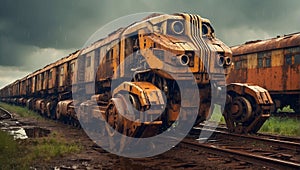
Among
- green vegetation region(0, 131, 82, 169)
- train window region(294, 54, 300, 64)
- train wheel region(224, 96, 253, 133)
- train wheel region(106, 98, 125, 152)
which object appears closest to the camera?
green vegetation region(0, 131, 82, 169)

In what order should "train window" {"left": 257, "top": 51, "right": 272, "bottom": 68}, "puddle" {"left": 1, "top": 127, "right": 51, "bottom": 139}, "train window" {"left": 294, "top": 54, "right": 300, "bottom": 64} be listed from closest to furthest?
"puddle" {"left": 1, "top": 127, "right": 51, "bottom": 139} → "train window" {"left": 294, "top": 54, "right": 300, "bottom": 64} → "train window" {"left": 257, "top": 51, "right": 272, "bottom": 68}

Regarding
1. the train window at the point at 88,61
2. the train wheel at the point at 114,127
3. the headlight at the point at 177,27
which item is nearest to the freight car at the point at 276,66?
the headlight at the point at 177,27

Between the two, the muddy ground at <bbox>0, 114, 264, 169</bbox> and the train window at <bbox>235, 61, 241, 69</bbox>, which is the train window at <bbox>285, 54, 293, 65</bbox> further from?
the muddy ground at <bbox>0, 114, 264, 169</bbox>

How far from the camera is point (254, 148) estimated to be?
7.46 m

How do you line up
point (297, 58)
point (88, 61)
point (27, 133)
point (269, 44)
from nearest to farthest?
point (27, 133)
point (88, 61)
point (297, 58)
point (269, 44)

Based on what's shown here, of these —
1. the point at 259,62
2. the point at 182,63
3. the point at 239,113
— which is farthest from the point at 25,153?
the point at 259,62

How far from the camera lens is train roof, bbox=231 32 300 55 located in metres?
15.2

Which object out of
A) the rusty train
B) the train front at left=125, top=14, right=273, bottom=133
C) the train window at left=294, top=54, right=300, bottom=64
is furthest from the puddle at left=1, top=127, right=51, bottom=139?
the train window at left=294, top=54, right=300, bottom=64

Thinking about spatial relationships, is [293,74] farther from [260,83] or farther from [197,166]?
[197,166]

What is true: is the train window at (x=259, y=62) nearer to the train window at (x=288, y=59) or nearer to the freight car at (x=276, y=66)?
the freight car at (x=276, y=66)

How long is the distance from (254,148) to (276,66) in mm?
9561

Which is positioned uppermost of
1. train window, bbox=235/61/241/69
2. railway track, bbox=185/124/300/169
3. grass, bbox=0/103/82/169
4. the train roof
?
the train roof

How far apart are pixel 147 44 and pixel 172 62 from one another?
2.79 ft

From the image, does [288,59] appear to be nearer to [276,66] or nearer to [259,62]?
[276,66]
